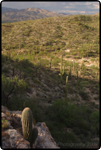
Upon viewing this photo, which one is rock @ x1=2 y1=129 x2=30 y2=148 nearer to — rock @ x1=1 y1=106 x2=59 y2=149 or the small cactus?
rock @ x1=1 y1=106 x2=59 y2=149

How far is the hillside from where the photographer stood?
8312 millimetres

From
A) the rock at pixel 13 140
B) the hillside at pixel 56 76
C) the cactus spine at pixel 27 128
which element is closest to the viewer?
the rock at pixel 13 140

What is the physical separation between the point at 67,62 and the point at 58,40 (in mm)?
11130

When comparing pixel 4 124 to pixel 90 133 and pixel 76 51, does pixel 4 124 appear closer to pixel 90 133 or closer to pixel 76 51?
pixel 90 133

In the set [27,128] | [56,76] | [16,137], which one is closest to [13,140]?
[16,137]

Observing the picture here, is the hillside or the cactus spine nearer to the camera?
the cactus spine

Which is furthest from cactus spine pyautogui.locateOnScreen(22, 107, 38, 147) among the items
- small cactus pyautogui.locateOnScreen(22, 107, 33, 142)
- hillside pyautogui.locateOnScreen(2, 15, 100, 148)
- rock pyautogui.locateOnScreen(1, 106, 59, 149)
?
hillside pyautogui.locateOnScreen(2, 15, 100, 148)

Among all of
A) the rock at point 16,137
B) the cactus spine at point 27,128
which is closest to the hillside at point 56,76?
the rock at point 16,137

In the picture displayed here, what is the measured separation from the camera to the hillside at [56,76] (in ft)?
27.3

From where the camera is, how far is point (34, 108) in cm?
851

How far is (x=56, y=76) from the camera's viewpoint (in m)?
17.3

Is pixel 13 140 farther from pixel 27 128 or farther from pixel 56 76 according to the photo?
pixel 56 76

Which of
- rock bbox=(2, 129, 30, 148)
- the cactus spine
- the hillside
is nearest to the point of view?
rock bbox=(2, 129, 30, 148)

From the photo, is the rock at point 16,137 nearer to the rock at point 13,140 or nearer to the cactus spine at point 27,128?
the rock at point 13,140
